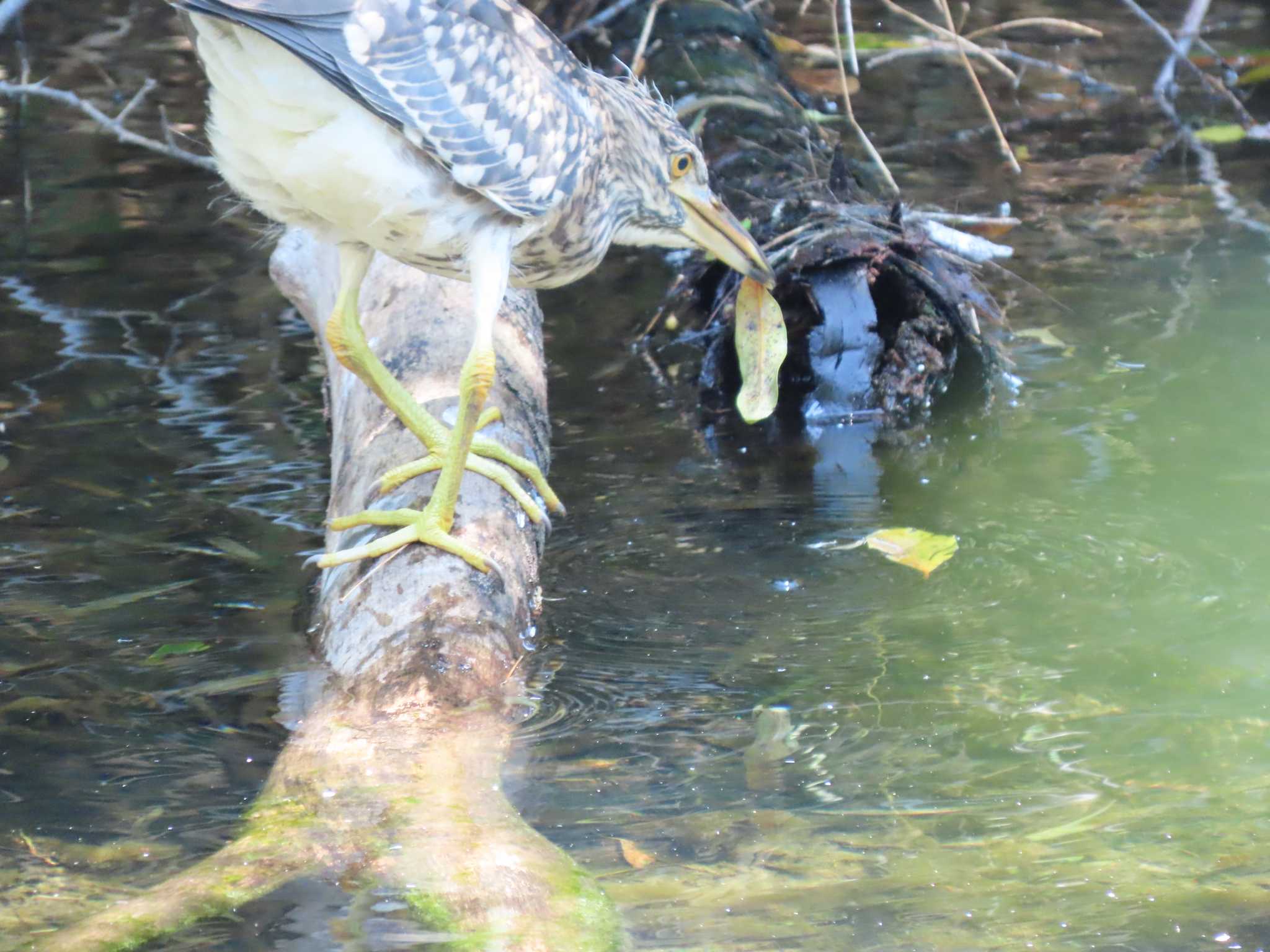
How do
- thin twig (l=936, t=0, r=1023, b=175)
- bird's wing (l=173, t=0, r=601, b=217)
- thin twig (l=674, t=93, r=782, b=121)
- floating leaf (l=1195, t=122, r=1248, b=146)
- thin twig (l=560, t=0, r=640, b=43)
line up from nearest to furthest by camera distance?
bird's wing (l=173, t=0, r=601, b=217), thin twig (l=936, t=0, r=1023, b=175), thin twig (l=674, t=93, r=782, b=121), thin twig (l=560, t=0, r=640, b=43), floating leaf (l=1195, t=122, r=1248, b=146)

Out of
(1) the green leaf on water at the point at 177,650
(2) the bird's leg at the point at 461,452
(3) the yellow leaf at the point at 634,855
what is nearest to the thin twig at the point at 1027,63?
(2) the bird's leg at the point at 461,452

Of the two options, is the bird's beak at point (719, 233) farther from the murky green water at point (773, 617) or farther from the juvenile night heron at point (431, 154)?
the murky green water at point (773, 617)

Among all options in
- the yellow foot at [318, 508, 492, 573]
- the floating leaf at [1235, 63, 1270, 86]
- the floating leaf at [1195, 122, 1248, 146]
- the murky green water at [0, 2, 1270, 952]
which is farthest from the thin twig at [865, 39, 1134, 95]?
the yellow foot at [318, 508, 492, 573]

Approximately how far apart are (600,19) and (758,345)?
12.9ft

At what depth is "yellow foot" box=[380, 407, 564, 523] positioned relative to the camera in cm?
400

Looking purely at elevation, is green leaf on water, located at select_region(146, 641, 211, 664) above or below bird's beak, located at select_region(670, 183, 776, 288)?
below

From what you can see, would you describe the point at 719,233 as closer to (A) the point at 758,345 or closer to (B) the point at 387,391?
(A) the point at 758,345

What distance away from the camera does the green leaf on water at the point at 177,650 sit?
3908 mm

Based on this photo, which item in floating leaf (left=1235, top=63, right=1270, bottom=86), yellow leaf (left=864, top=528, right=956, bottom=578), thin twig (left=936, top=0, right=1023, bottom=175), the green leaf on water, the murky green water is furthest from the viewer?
floating leaf (left=1235, top=63, right=1270, bottom=86)

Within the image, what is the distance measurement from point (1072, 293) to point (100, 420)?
4.02 metres

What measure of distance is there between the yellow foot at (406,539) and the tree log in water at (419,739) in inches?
1.4

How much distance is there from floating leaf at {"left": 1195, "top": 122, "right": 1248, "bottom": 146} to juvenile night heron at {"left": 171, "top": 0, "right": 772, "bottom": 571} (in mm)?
5379

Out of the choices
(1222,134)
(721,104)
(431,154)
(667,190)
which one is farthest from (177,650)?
(1222,134)

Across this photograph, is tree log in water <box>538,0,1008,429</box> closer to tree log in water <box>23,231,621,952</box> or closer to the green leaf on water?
tree log in water <box>23,231,621,952</box>
